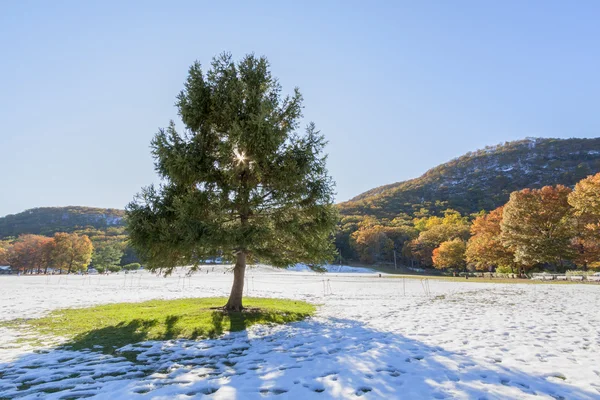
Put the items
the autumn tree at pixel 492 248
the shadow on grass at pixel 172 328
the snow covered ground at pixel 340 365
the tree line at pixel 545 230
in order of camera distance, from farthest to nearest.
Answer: the autumn tree at pixel 492 248, the tree line at pixel 545 230, the shadow on grass at pixel 172 328, the snow covered ground at pixel 340 365

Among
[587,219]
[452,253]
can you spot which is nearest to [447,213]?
[452,253]

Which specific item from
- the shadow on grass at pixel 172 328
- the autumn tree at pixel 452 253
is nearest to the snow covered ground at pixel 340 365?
the shadow on grass at pixel 172 328

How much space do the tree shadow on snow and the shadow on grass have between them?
0.70 meters

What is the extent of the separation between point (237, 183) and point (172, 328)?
545 centimetres

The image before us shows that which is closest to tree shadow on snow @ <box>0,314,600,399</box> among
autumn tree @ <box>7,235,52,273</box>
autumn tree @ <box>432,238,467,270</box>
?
autumn tree @ <box>432,238,467,270</box>

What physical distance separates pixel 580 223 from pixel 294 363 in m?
45.3

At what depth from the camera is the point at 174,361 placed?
251 inches

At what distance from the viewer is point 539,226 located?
37750mm

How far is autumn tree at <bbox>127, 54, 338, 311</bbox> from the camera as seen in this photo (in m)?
10.9

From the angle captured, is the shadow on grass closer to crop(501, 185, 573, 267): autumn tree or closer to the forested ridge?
crop(501, 185, 573, 267): autumn tree

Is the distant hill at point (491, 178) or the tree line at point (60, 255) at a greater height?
the distant hill at point (491, 178)

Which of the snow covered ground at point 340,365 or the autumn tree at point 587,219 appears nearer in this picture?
the snow covered ground at point 340,365

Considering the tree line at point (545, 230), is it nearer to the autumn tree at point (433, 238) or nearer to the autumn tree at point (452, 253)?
the autumn tree at point (452, 253)

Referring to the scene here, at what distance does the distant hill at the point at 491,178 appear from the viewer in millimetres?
118137
